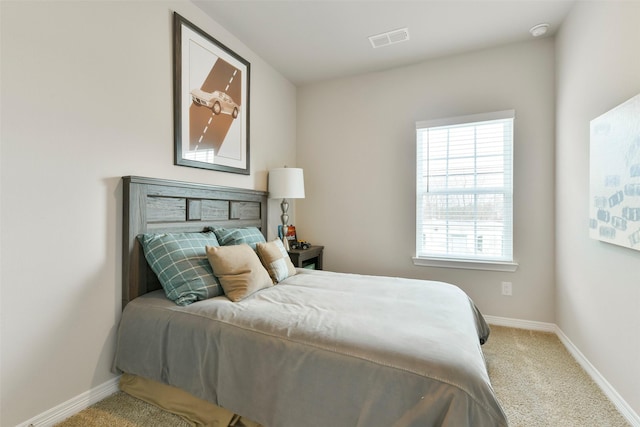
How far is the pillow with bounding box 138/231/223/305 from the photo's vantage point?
5.70 feet

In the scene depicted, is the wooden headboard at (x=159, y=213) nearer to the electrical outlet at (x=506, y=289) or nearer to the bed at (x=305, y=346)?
the bed at (x=305, y=346)

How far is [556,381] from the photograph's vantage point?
1904 millimetres

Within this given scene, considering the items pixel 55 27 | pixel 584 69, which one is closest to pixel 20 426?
pixel 55 27

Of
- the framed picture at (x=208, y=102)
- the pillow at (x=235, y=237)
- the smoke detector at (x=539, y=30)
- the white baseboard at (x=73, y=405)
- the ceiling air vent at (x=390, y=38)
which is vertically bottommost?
the white baseboard at (x=73, y=405)

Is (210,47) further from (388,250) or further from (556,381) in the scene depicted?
(556,381)

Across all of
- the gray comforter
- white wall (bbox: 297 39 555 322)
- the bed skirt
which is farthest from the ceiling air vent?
the bed skirt

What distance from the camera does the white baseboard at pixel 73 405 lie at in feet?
4.85

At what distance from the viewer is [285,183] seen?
305cm

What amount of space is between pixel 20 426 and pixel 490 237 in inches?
140

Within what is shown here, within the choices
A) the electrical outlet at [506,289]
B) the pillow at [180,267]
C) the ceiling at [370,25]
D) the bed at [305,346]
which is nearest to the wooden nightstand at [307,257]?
the bed at [305,346]

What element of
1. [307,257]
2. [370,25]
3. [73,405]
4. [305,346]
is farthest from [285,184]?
[73,405]

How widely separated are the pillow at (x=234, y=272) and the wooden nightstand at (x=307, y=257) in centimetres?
105

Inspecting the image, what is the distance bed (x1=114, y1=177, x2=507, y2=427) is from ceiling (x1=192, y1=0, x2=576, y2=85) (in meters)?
1.57

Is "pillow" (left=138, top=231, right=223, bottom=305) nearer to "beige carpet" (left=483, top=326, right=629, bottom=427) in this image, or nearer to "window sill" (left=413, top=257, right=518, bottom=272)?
"beige carpet" (left=483, top=326, right=629, bottom=427)
